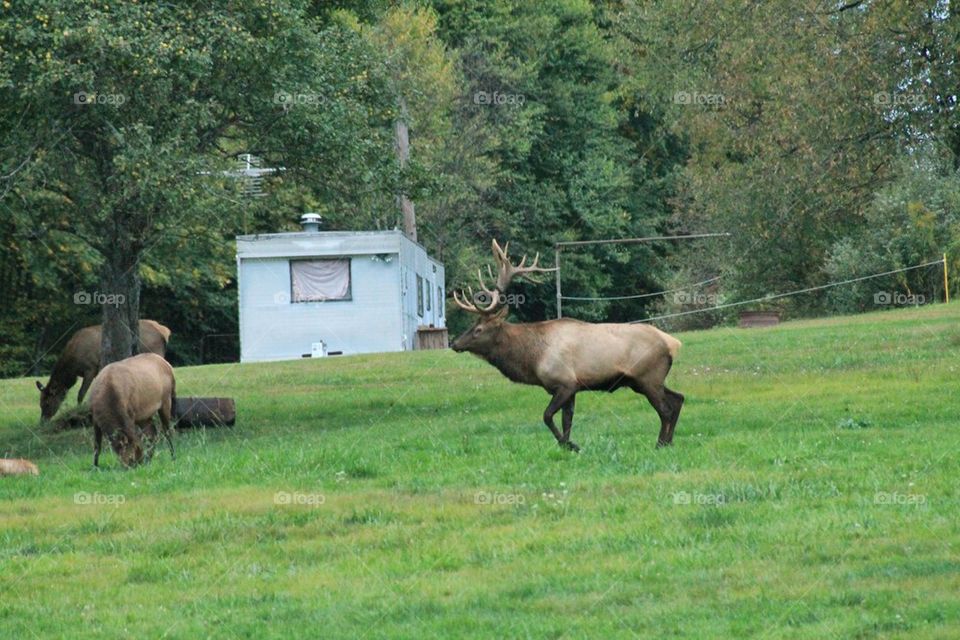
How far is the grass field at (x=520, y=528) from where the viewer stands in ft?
31.9

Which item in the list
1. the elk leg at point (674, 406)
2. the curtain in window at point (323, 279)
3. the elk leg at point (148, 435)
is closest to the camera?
the elk leg at point (674, 406)

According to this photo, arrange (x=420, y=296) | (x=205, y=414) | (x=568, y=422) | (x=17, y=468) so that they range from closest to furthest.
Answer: (x=568, y=422) < (x=17, y=468) < (x=205, y=414) < (x=420, y=296)

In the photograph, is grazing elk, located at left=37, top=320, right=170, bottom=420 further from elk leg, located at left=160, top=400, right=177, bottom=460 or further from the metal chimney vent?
the metal chimney vent

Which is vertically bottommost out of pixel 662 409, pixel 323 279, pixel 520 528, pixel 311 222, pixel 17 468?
pixel 520 528

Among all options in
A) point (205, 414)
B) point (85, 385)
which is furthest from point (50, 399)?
point (205, 414)

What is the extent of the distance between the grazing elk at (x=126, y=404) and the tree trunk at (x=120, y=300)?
4290 mm

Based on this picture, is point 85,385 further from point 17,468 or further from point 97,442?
point 97,442

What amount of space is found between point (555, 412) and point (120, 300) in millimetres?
9286

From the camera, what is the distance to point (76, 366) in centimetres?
2719

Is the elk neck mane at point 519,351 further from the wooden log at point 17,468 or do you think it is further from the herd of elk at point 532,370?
the wooden log at point 17,468

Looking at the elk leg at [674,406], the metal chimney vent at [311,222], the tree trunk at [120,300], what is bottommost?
the elk leg at [674,406]

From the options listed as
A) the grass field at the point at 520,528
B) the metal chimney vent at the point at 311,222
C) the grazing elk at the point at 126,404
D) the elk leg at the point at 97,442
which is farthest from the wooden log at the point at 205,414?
the metal chimney vent at the point at 311,222

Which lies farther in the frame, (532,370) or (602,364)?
(532,370)

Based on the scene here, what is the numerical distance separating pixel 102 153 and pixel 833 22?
10.9m
